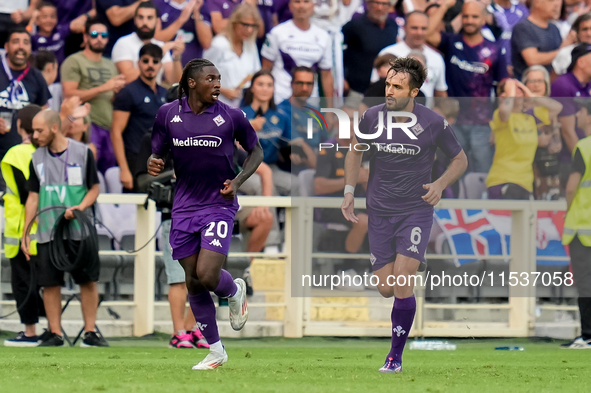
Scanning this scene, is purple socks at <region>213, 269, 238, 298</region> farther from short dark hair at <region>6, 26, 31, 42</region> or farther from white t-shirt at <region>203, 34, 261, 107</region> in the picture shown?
short dark hair at <region>6, 26, 31, 42</region>

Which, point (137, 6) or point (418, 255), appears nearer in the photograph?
point (418, 255)

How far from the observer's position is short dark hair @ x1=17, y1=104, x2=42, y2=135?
9.56 meters

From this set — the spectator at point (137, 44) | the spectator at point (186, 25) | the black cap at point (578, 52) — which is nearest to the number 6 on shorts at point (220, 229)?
the spectator at point (137, 44)

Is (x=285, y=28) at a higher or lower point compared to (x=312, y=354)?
higher

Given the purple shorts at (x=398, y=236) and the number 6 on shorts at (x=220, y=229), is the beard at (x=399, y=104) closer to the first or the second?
the purple shorts at (x=398, y=236)

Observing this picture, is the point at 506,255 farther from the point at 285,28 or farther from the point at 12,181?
the point at 12,181

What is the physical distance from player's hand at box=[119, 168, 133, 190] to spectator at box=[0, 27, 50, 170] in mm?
1249

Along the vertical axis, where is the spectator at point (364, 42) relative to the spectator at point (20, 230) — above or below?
above

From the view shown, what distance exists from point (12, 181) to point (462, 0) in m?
7.27

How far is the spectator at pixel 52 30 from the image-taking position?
38.0 ft

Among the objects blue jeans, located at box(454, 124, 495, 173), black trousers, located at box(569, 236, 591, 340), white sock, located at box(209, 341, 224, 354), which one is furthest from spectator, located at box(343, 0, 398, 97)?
white sock, located at box(209, 341, 224, 354)

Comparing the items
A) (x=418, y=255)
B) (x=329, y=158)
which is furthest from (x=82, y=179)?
(x=418, y=255)

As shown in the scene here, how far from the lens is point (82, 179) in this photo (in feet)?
31.1

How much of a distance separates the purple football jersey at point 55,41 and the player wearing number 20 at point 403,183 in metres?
5.76
